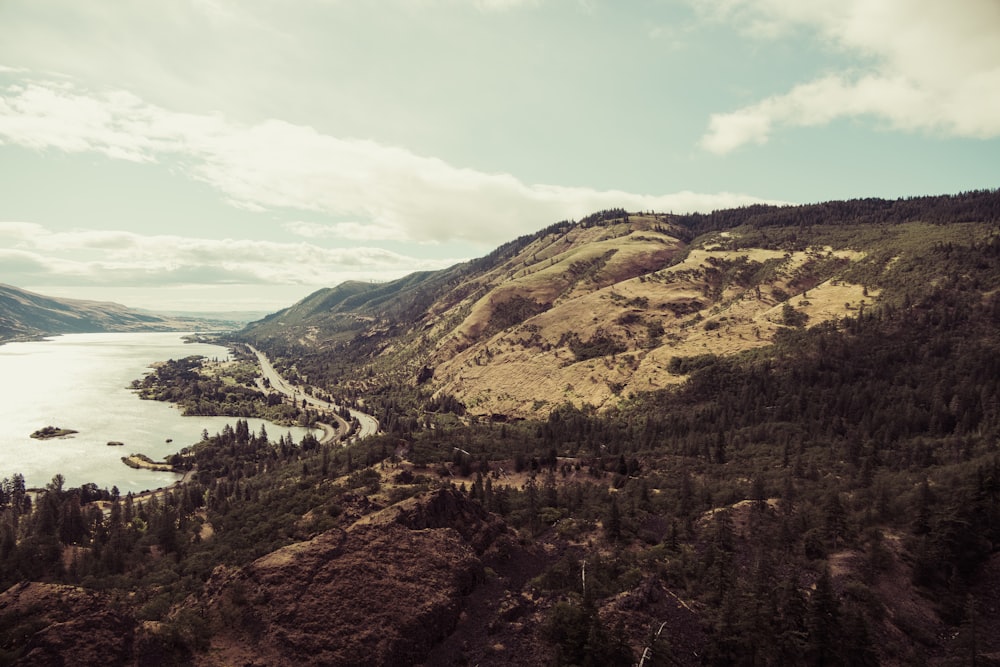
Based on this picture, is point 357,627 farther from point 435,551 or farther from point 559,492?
point 559,492

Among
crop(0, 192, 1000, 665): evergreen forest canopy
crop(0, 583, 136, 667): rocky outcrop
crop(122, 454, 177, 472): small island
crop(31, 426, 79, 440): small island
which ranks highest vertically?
crop(0, 583, 136, 667): rocky outcrop

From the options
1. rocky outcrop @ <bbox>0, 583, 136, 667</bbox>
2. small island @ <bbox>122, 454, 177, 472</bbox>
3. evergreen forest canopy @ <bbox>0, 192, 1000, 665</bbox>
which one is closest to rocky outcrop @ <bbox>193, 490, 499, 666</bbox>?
evergreen forest canopy @ <bbox>0, 192, 1000, 665</bbox>

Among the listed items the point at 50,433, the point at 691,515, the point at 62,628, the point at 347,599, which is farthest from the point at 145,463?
the point at 691,515

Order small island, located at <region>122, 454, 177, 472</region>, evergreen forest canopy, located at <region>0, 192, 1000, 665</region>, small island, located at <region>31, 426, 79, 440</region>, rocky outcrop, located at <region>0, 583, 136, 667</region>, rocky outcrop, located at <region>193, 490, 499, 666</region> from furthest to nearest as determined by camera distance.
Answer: small island, located at <region>31, 426, 79, 440</region> < small island, located at <region>122, 454, 177, 472</region> < evergreen forest canopy, located at <region>0, 192, 1000, 665</region> < rocky outcrop, located at <region>193, 490, 499, 666</region> < rocky outcrop, located at <region>0, 583, 136, 667</region>

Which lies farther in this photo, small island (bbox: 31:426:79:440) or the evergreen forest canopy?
small island (bbox: 31:426:79:440)

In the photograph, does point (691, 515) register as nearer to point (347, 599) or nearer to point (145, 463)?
point (347, 599)

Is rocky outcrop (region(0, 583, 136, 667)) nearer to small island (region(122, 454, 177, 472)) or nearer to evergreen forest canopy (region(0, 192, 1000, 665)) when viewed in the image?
evergreen forest canopy (region(0, 192, 1000, 665))

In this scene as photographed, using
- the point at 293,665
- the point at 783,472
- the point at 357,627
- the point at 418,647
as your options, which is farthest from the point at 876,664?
the point at 783,472
